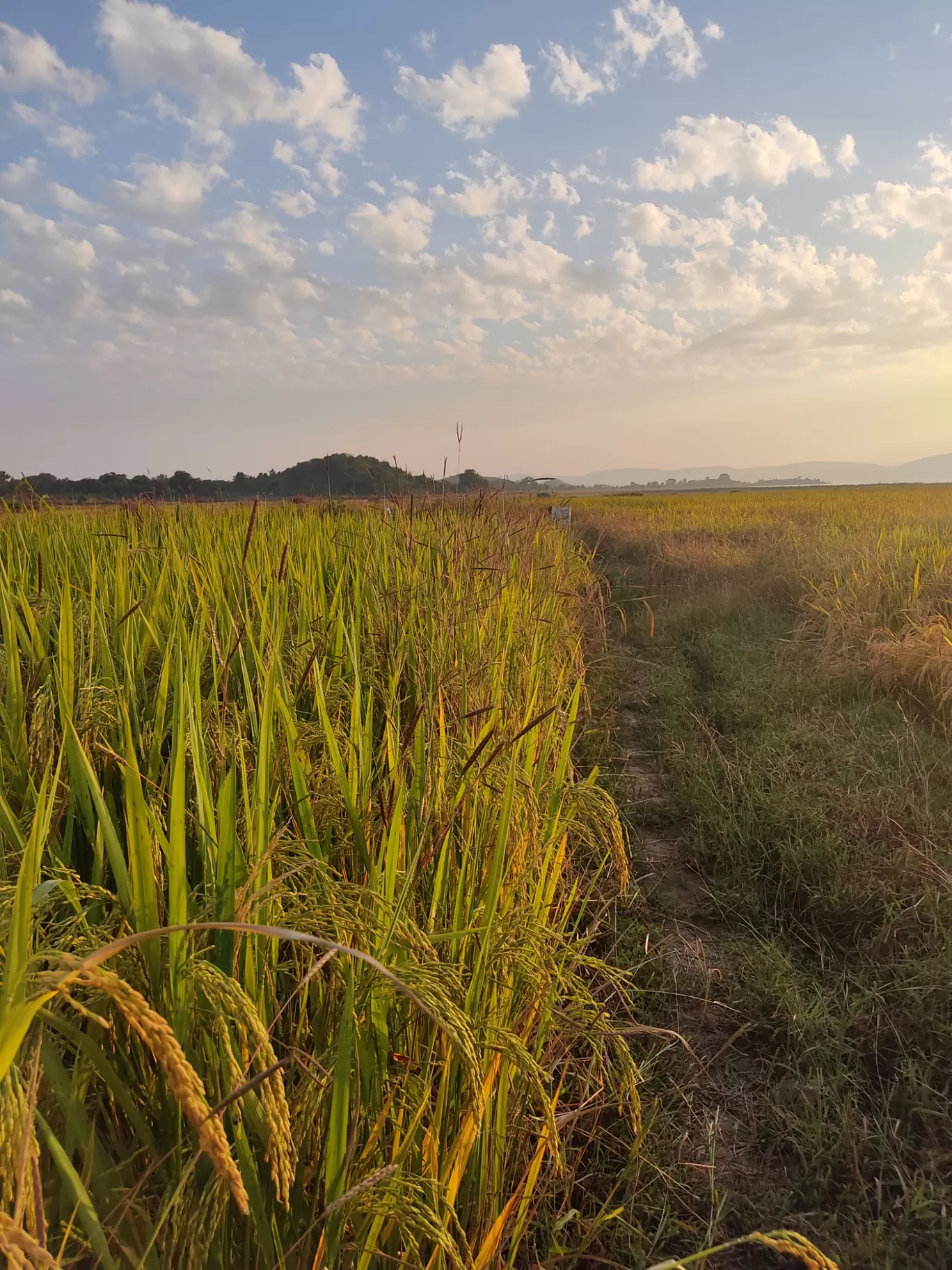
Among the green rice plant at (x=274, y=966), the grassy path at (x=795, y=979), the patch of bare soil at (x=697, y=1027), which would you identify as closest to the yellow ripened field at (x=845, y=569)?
the grassy path at (x=795, y=979)

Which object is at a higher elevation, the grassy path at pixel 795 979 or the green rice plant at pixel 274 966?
the green rice plant at pixel 274 966

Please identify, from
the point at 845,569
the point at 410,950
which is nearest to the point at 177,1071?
the point at 410,950

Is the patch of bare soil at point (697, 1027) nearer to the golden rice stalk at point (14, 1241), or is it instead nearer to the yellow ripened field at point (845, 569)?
the golden rice stalk at point (14, 1241)

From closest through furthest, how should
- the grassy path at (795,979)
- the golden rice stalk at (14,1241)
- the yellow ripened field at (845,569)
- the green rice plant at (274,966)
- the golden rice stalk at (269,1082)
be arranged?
the golden rice stalk at (14,1241)
the golden rice stalk at (269,1082)
the green rice plant at (274,966)
the grassy path at (795,979)
the yellow ripened field at (845,569)

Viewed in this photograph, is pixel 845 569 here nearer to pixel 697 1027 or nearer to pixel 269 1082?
pixel 697 1027

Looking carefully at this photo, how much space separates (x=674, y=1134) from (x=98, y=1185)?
50.0 inches

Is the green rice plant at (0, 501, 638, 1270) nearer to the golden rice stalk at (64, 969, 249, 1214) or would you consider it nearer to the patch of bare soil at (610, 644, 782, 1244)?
the golden rice stalk at (64, 969, 249, 1214)

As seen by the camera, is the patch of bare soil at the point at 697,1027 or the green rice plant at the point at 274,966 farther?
the patch of bare soil at the point at 697,1027

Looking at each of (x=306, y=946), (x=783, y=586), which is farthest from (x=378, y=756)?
(x=783, y=586)

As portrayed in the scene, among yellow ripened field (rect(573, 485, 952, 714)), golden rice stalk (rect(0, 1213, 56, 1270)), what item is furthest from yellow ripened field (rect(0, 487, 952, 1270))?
yellow ripened field (rect(573, 485, 952, 714))

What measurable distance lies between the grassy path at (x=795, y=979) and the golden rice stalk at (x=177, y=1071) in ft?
3.79

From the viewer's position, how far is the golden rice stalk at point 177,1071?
372 millimetres

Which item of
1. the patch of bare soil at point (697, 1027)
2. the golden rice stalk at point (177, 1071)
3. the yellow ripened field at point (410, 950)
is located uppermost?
the golden rice stalk at point (177, 1071)

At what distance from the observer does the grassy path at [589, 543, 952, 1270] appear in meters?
1.37
